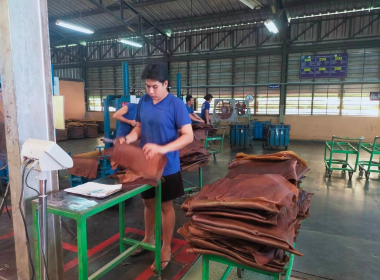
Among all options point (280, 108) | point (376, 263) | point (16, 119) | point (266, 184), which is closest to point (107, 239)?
point (16, 119)

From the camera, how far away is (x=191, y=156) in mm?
3465

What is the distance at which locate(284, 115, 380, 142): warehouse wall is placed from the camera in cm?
933

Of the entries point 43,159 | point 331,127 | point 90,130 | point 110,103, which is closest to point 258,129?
point 331,127

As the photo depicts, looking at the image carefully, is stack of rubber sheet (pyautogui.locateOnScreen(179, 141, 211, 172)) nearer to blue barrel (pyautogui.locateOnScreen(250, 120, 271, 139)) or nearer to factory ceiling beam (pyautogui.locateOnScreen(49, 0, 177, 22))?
blue barrel (pyautogui.locateOnScreen(250, 120, 271, 139))

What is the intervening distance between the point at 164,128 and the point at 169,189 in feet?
1.64

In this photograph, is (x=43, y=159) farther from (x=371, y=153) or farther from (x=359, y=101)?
(x=359, y=101)

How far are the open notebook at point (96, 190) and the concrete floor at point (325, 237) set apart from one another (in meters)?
0.90

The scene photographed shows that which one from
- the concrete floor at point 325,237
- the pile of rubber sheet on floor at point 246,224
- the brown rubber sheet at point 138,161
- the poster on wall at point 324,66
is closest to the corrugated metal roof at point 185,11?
the poster on wall at point 324,66

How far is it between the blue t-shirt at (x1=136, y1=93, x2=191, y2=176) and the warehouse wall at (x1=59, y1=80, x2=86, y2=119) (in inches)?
462

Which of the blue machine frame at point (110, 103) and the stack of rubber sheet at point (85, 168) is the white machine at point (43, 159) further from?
the blue machine frame at point (110, 103)

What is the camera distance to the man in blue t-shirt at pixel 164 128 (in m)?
1.94

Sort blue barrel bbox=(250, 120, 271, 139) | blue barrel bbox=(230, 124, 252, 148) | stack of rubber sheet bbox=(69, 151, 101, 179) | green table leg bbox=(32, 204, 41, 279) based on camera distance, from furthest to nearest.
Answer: blue barrel bbox=(250, 120, 271, 139), blue barrel bbox=(230, 124, 252, 148), stack of rubber sheet bbox=(69, 151, 101, 179), green table leg bbox=(32, 204, 41, 279)

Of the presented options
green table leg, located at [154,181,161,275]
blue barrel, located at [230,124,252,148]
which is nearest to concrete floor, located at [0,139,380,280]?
green table leg, located at [154,181,161,275]

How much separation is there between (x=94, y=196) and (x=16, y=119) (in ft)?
2.00
